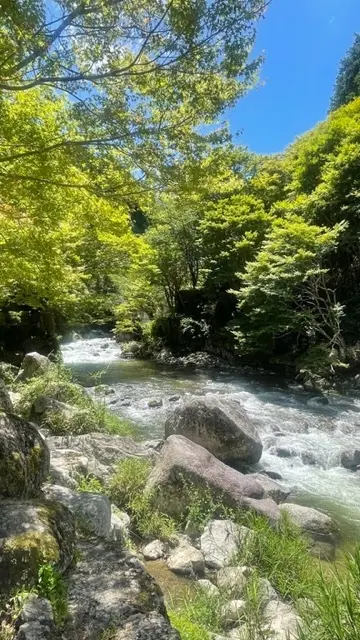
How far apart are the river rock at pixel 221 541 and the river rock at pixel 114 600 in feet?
6.39

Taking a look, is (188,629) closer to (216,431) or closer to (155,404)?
(216,431)

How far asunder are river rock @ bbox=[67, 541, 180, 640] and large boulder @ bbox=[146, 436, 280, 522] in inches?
96.3

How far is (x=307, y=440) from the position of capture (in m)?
9.54

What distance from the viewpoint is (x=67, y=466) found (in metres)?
5.43

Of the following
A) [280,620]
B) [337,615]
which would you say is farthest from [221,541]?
[337,615]

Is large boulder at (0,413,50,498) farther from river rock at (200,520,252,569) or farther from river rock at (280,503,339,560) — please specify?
river rock at (280,503,339,560)

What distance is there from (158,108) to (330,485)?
6.64m

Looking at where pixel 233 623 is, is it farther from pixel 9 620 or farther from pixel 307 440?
pixel 307 440

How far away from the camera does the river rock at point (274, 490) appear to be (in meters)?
6.52

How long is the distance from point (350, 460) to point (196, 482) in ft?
13.4

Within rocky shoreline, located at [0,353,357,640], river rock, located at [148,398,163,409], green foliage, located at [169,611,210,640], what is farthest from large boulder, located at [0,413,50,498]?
river rock, located at [148,398,163,409]

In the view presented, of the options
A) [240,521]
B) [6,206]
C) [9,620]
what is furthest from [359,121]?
[9,620]

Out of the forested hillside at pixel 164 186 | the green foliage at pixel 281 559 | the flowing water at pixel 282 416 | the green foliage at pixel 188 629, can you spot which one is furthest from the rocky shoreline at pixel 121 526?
the forested hillside at pixel 164 186

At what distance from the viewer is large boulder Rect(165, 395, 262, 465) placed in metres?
7.73
